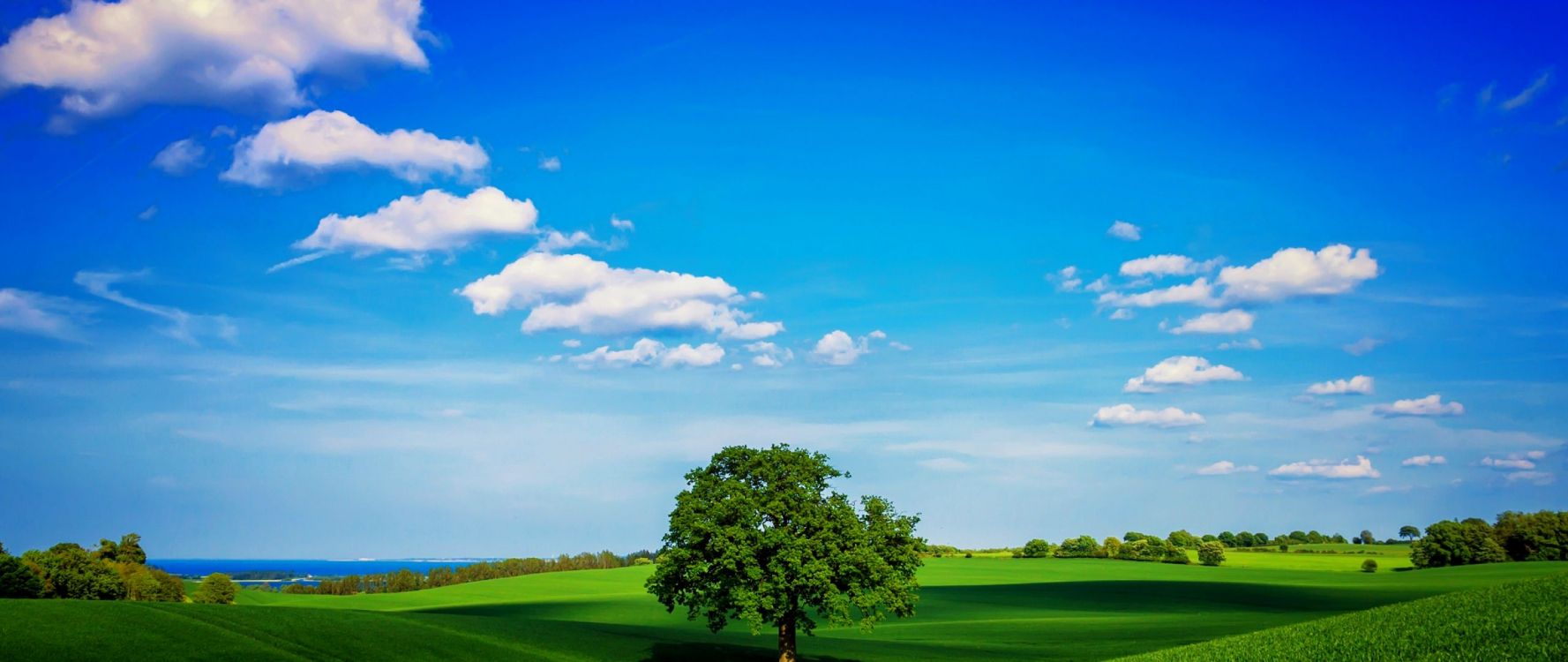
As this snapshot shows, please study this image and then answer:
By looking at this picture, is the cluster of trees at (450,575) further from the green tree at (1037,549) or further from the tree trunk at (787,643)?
the tree trunk at (787,643)

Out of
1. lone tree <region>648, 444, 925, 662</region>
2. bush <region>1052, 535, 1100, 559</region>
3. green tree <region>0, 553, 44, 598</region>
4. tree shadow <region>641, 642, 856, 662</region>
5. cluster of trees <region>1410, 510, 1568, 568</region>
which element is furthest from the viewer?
bush <region>1052, 535, 1100, 559</region>

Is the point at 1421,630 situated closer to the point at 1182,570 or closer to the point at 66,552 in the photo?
the point at 66,552

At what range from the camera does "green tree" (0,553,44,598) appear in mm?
55625

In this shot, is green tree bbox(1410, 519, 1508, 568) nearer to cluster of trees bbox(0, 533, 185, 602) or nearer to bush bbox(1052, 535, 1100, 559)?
bush bbox(1052, 535, 1100, 559)

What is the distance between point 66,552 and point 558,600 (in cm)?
4273

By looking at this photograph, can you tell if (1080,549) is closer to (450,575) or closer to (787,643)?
(450,575)

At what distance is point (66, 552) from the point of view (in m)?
63.6

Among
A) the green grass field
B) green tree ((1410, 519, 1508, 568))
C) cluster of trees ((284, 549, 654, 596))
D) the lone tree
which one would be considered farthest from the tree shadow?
green tree ((1410, 519, 1508, 568))

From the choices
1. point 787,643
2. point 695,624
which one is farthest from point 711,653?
point 695,624

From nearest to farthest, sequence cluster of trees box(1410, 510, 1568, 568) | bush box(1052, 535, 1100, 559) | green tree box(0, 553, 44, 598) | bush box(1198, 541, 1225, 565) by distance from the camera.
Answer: green tree box(0, 553, 44, 598) → cluster of trees box(1410, 510, 1568, 568) → bush box(1198, 541, 1225, 565) → bush box(1052, 535, 1100, 559)

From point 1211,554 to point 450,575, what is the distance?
104484mm

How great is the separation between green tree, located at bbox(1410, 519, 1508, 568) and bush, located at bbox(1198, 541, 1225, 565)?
23.1 m

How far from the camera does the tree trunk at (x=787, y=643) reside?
41.2 metres

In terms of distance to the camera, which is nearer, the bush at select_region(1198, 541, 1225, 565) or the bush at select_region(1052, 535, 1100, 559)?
the bush at select_region(1198, 541, 1225, 565)
